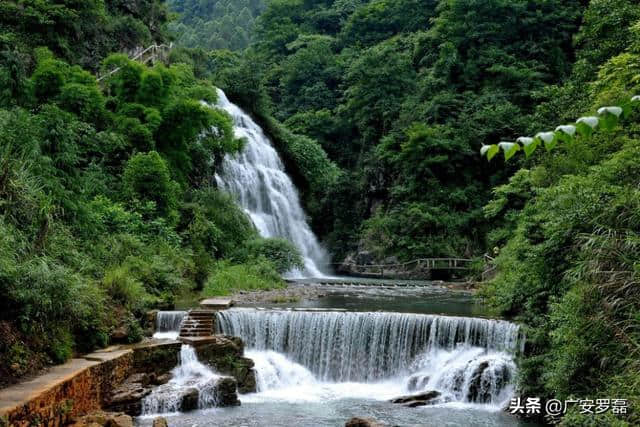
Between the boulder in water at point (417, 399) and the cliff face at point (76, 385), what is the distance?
414cm

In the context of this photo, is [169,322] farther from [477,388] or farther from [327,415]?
[477,388]

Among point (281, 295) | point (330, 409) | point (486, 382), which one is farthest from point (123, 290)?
point (486, 382)

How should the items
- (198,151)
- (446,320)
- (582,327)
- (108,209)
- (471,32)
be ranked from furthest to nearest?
1. (471,32)
2. (198,151)
3. (108,209)
4. (446,320)
5. (582,327)

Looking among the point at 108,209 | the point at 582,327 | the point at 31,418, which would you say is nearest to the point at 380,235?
the point at 108,209

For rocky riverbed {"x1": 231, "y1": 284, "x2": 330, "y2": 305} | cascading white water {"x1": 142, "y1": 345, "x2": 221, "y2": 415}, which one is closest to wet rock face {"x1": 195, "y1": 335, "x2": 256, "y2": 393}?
cascading white water {"x1": 142, "y1": 345, "x2": 221, "y2": 415}

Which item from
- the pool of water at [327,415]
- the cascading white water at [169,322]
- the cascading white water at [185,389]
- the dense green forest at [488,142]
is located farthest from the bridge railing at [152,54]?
the pool of water at [327,415]

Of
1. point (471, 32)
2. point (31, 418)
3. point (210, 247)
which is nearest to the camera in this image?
point (31, 418)

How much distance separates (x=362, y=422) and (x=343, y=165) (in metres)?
25.8

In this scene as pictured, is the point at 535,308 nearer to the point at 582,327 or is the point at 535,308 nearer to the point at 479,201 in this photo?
the point at 582,327

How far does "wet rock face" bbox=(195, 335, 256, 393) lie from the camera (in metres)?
10.4

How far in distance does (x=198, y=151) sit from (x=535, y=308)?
15.6 meters

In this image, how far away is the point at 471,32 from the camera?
28.2 metres

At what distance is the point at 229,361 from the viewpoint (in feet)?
34.3

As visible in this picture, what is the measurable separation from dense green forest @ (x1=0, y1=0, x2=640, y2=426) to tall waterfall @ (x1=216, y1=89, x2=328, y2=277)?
1.35 metres
